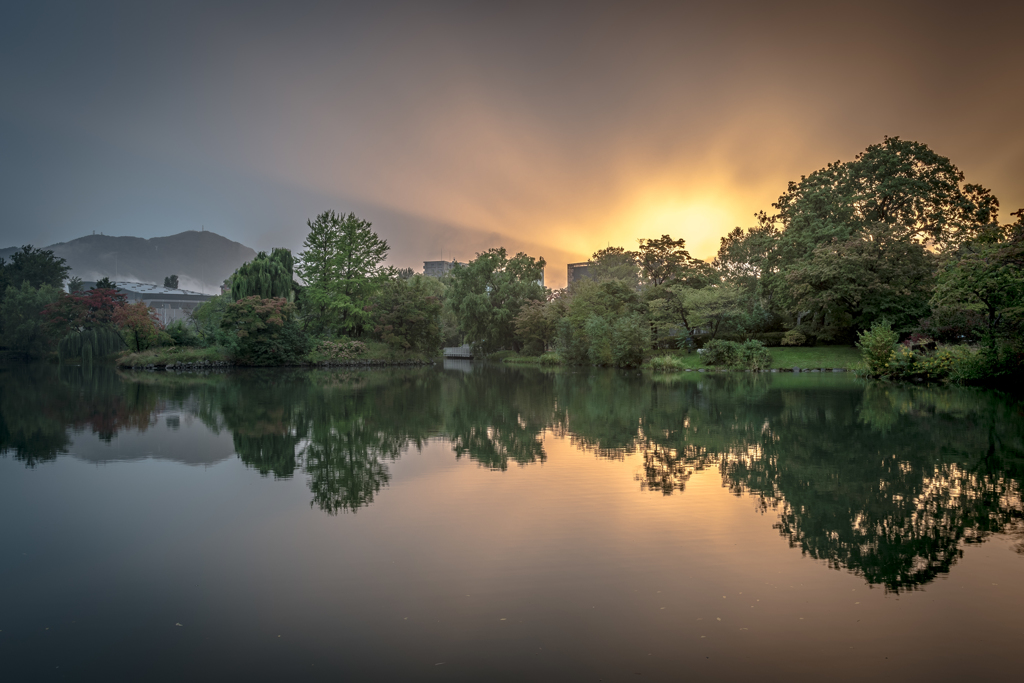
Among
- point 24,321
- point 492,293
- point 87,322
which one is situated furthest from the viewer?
point 492,293

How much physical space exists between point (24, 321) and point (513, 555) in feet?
179

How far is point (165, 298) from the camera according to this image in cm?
6688

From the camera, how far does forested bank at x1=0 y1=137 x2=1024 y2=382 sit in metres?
31.9

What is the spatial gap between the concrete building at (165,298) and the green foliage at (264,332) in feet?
117

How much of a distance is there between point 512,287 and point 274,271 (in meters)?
17.1

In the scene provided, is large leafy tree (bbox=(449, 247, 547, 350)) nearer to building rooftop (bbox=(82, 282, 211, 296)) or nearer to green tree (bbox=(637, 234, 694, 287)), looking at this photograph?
green tree (bbox=(637, 234, 694, 287))

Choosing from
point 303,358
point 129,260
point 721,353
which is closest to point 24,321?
point 303,358

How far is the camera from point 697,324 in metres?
36.3

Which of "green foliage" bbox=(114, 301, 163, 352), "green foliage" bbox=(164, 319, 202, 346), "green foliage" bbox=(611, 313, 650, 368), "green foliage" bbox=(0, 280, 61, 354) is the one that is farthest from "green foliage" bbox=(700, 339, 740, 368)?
"green foliage" bbox=(0, 280, 61, 354)

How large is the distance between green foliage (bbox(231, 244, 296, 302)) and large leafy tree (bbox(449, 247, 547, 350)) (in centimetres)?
1278

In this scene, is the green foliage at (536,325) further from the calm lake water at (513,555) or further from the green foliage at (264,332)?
the calm lake water at (513,555)

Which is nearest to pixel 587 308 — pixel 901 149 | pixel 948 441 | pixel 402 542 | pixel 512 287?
pixel 512 287

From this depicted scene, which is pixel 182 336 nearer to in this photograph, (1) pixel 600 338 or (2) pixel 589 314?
(1) pixel 600 338

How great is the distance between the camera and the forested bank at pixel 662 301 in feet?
105
